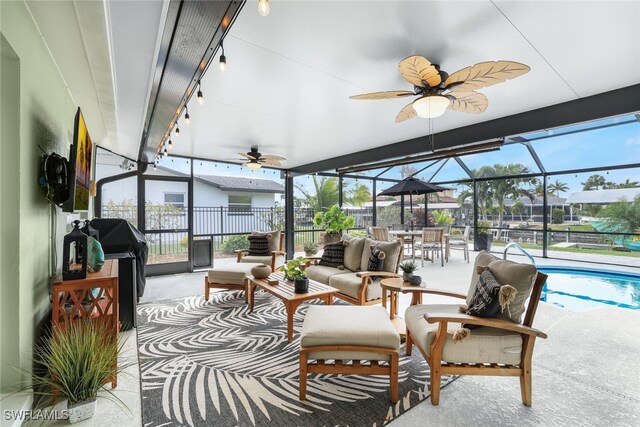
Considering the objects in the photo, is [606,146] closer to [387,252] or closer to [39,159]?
[387,252]

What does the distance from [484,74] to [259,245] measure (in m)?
4.20

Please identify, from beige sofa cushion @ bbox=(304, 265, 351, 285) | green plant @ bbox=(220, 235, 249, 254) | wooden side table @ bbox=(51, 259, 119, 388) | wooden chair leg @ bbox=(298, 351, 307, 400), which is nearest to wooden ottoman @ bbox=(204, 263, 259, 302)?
beige sofa cushion @ bbox=(304, 265, 351, 285)

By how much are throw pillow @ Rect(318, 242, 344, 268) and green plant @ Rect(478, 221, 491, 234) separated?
19.1ft

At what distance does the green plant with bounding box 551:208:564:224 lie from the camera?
284 inches

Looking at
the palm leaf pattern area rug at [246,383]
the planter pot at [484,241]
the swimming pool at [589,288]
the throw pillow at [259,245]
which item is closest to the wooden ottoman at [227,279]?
the palm leaf pattern area rug at [246,383]

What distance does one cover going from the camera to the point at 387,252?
3766 mm

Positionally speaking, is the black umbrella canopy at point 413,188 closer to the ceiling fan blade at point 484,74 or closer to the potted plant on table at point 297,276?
the potted plant on table at point 297,276

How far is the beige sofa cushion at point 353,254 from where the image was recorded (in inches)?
162

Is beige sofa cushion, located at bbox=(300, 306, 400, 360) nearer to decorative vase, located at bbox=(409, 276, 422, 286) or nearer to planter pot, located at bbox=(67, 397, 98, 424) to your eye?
decorative vase, located at bbox=(409, 276, 422, 286)

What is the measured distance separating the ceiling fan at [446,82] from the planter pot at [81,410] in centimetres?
281

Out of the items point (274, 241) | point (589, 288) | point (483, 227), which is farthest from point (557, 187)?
point (274, 241)

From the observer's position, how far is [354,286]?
137 inches

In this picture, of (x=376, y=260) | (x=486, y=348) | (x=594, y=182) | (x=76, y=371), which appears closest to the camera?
(x=76, y=371)

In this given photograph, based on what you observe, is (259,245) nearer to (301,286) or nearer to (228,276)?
(228,276)
